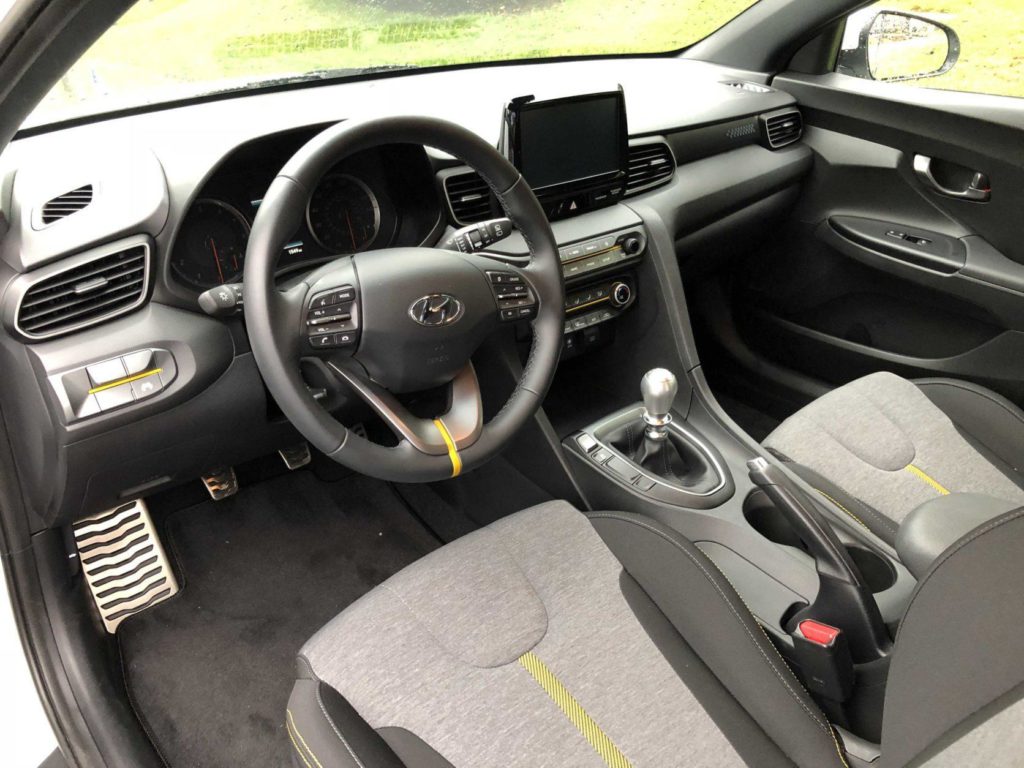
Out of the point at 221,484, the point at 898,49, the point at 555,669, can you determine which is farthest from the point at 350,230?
the point at 898,49

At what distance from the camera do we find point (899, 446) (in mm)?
1647

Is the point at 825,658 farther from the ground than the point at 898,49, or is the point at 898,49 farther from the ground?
the point at 898,49

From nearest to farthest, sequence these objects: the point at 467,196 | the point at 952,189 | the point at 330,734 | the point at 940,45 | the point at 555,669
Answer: the point at 330,734 < the point at 555,669 < the point at 467,196 < the point at 952,189 < the point at 940,45

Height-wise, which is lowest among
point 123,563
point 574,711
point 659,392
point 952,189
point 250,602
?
point 250,602

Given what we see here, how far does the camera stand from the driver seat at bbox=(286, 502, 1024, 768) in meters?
1.05

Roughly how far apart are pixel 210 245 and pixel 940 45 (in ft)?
6.91

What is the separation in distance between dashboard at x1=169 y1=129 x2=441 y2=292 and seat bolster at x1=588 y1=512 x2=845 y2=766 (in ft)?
2.27

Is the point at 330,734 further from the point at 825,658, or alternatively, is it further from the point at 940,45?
the point at 940,45

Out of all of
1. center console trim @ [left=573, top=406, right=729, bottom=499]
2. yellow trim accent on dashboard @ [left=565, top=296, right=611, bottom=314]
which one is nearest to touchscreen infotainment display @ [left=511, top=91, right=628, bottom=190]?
yellow trim accent on dashboard @ [left=565, top=296, right=611, bottom=314]

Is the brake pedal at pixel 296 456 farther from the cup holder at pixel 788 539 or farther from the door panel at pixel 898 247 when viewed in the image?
the door panel at pixel 898 247

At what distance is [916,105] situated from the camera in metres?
2.15

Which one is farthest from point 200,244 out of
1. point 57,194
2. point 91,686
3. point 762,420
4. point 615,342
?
point 762,420

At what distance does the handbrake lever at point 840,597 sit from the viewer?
1.23 meters

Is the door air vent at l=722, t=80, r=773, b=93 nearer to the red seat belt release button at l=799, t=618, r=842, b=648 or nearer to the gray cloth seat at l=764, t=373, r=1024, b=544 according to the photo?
the gray cloth seat at l=764, t=373, r=1024, b=544
